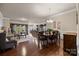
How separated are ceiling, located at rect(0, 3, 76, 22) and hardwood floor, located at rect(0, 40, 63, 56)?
64cm

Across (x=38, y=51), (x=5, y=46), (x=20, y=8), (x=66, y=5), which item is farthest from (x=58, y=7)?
(x=5, y=46)

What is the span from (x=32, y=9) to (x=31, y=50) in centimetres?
94

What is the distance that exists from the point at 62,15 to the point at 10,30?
48.3 inches

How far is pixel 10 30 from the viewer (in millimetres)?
2457

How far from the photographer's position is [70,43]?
99.4 inches

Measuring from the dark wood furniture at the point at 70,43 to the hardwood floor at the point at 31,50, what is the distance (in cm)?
14

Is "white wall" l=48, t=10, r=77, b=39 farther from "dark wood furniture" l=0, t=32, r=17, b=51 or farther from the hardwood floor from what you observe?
"dark wood furniture" l=0, t=32, r=17, b=51

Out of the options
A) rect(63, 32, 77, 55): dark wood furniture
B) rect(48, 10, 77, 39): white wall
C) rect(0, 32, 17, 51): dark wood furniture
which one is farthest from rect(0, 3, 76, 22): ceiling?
rect(63, 32, 77, 55): dark wood furniture

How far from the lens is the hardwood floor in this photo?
2463 millimetres

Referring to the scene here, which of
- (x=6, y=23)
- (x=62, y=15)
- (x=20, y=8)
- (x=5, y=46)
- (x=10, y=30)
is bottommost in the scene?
(x=5, y=46)

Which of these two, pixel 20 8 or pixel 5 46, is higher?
pixel 20 8

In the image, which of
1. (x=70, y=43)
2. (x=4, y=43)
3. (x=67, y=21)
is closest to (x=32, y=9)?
(x=67, y=21)

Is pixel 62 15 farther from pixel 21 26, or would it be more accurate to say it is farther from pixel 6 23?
pixel 6 23

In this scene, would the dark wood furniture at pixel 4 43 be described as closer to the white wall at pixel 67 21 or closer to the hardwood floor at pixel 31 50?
the hardwood floor at pixel 31 50
